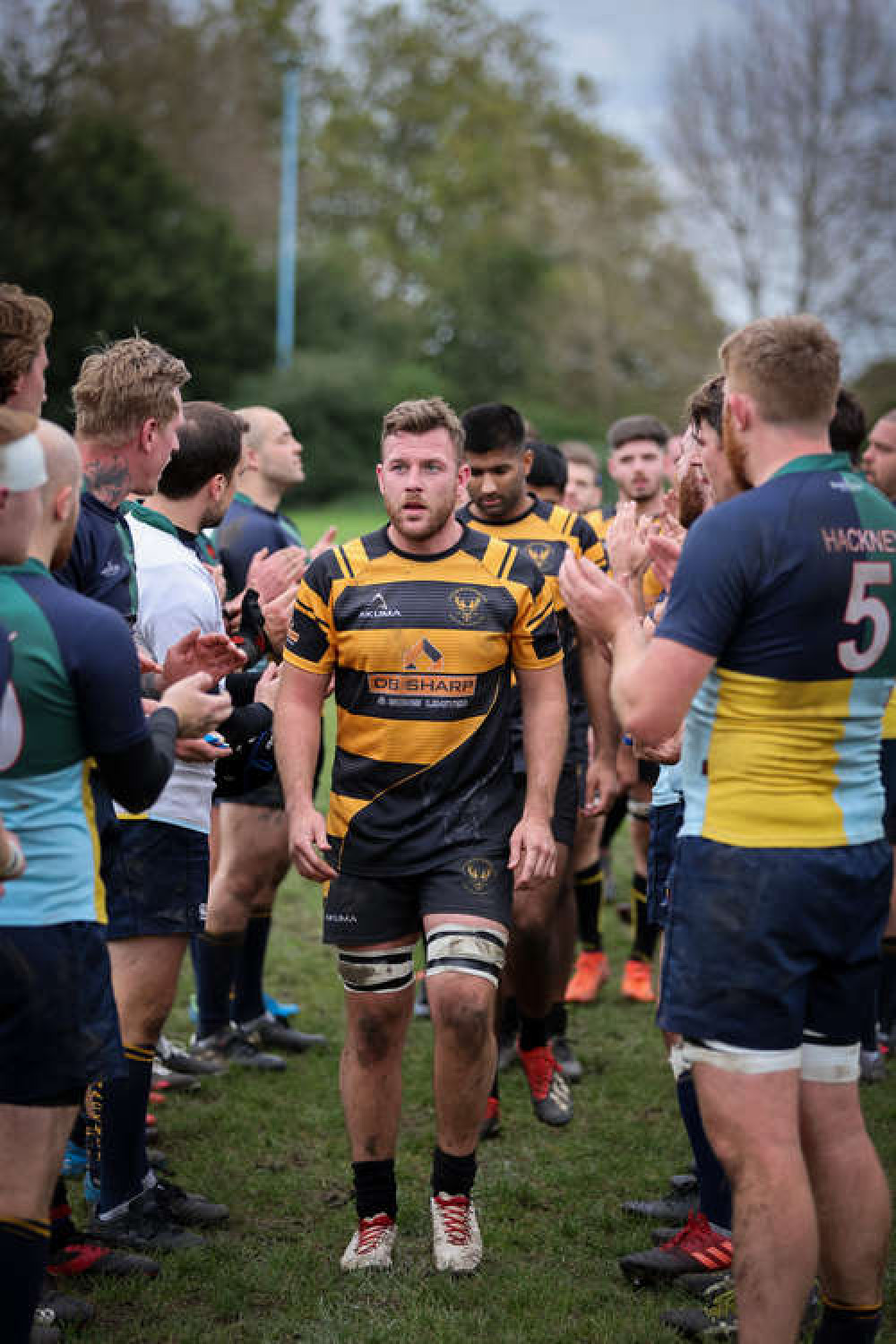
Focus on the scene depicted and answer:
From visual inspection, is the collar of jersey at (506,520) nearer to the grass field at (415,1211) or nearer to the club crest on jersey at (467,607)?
the club crest on jersey at (467,607)

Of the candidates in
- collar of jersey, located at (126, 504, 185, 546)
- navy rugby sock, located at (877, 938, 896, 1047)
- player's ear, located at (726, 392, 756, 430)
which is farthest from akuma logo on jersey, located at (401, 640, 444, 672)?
navy rugby sock, located at (877, 938, 896, 1047)

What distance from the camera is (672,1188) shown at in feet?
14.9

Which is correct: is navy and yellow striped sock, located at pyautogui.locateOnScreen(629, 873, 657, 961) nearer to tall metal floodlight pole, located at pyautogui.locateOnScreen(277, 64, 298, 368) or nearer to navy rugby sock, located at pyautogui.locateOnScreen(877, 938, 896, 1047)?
navy rugby sock, located at pyautogui.locateOnScreen(877, 938, 896, 1047)

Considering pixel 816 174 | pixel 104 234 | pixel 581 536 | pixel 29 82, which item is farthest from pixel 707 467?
pixel 29 82

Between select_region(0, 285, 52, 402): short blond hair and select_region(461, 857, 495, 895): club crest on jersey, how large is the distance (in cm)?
187

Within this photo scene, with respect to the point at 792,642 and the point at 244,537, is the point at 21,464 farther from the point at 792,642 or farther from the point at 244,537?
the point at 244,537

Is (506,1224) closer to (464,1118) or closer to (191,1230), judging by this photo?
(464,1118)

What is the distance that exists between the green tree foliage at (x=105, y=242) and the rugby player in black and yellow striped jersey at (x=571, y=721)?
2719cm

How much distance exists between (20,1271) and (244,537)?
145 inches

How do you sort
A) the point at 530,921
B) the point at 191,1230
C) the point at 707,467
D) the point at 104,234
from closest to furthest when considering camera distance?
the point at 707,467 < the point at 191,1230 < the point at 530,921 < the point at 104,234

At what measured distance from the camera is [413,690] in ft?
13.1

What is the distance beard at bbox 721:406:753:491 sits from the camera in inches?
117

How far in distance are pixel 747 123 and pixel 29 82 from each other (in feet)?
58.3

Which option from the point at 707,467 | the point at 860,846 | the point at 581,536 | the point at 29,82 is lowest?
the point at 860,846
